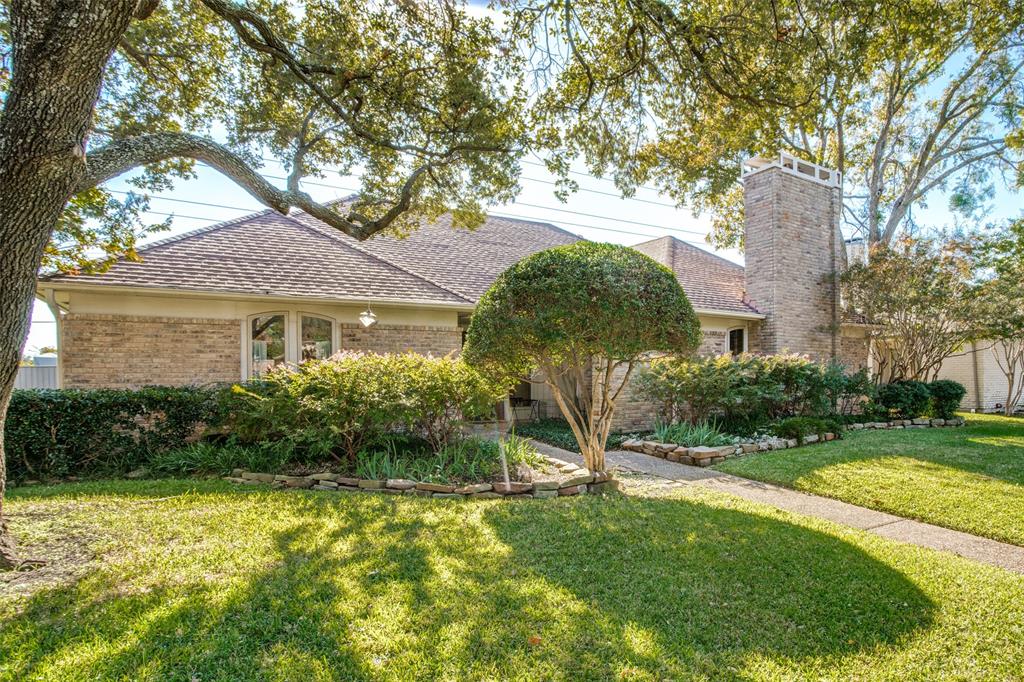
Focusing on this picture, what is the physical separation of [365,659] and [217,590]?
139 centimetres

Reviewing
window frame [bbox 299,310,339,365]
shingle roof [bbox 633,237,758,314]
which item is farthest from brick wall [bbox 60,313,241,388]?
shingle roof [bbox 633,237,758,314]

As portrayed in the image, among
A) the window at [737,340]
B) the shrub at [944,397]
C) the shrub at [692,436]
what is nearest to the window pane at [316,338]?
the shrub at [692,436]

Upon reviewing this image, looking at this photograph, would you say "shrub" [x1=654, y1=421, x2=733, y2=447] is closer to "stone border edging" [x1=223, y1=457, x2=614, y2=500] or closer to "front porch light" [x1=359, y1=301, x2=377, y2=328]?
"stone border edging" [x1=223, y1=457, x2=614, y2=500]

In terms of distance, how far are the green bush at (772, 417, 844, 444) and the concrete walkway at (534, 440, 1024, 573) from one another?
2977 mm

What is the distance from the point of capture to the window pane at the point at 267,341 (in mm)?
9695

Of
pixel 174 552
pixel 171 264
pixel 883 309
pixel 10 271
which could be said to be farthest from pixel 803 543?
pixel 883 309

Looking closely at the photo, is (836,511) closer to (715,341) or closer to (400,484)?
(400,484)

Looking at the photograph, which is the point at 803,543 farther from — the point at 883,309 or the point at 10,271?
the point at 883,309

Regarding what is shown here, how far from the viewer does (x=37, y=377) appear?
14.1m

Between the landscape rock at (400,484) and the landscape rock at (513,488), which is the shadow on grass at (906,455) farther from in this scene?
the landscape rock at (400,484)

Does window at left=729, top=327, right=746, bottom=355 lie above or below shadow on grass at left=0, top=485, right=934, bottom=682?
above

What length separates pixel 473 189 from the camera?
10172mm

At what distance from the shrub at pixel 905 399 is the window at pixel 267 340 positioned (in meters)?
15.5

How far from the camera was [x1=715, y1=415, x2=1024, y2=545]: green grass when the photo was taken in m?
5.71
